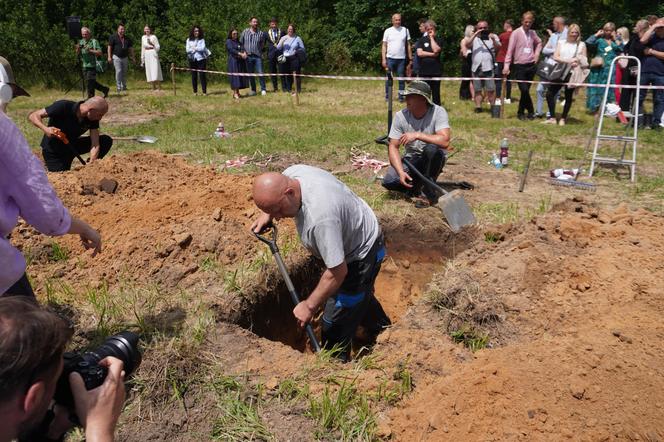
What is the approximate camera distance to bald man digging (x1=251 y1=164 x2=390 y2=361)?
3.34 metres

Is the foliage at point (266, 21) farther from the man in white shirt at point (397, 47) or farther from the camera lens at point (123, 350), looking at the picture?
the camera lens at point (123, 350)

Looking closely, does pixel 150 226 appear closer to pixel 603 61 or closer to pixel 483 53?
pixel 483 53

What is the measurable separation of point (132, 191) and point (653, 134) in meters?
8.67

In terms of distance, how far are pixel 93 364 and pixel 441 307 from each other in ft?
9.15

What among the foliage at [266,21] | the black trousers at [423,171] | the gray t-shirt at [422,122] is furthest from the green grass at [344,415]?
the foliage at [266,21]

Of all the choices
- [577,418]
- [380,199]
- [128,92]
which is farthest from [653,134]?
[128,92]

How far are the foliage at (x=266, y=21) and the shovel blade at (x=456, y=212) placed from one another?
1407 cm

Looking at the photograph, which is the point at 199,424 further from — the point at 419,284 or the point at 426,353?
the point at 419,284

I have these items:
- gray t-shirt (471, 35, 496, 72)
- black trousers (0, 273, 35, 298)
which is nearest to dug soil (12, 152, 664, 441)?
black trousers (0, 273, 35, 298)

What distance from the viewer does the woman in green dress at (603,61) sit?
→ 11.2m

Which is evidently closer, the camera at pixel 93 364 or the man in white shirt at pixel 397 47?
the camera at pixel 93 364

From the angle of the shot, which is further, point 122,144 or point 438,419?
point 122,144

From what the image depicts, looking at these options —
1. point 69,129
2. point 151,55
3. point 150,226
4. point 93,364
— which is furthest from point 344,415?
point 151,55

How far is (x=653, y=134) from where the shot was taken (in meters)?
9.60
